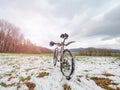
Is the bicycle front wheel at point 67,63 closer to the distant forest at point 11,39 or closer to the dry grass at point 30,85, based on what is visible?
the dry grass at point 30,85

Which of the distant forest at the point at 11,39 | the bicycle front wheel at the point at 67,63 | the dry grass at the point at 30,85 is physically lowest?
the dry grass at the point at 30,85

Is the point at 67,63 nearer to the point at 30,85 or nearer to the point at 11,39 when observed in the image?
the point at 30,85

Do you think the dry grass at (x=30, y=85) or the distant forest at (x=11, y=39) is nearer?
the dry grass at (x=30, y=85)

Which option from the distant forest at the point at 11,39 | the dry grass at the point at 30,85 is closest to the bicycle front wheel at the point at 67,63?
the dry grass at the point at 30,85

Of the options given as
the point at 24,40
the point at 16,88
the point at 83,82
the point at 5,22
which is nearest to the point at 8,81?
the point at 16,88

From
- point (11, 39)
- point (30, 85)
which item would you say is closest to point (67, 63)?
point (30, 85)

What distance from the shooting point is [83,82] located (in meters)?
5.20

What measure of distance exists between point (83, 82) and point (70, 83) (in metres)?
0.49

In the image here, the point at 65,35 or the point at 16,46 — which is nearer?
the point at 65,35

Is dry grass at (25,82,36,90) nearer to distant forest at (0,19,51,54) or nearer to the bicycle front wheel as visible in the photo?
the bicycle front wheel

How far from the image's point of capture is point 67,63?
5.70 meters

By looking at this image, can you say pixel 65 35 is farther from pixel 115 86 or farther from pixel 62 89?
pixel 115 86

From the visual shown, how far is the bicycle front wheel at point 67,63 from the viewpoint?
5.25 metres

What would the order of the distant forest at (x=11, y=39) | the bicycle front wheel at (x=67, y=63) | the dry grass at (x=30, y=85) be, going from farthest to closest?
the distant forest at (x=11, y=39) < the bicycle front wheel at (x=67, y=63) < the dry grass at (x=30, y=85)
